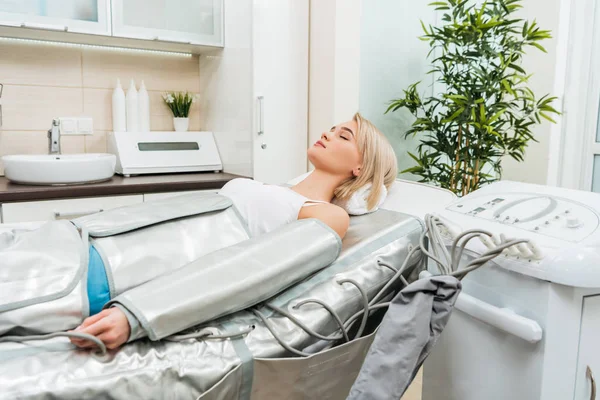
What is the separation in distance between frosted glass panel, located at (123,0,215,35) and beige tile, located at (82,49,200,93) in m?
0.34

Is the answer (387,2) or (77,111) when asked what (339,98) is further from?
(77,111)

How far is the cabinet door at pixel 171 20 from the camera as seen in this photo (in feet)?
8.30

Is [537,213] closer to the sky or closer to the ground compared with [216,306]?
closer to the sky

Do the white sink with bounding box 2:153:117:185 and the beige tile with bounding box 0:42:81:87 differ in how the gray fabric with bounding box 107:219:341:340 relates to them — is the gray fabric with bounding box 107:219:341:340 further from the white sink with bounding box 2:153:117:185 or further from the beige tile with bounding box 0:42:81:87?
the beige tile with bounding box 0:42:81:87

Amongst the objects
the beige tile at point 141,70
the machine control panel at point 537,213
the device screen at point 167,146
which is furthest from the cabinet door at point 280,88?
the machine control panel at point 537,213

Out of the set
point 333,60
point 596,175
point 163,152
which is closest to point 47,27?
point 163,152

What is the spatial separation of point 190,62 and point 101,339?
8.21ft

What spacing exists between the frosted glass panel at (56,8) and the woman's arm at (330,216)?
1.71 m

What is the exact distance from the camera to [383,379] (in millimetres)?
832

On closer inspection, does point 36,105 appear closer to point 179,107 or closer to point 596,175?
point 179,107

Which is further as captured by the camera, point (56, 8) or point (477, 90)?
point (477, 90)

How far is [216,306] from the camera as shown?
966 mm

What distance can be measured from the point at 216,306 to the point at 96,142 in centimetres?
217

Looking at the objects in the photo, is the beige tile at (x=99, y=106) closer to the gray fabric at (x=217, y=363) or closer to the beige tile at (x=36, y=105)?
the beige tile at (x=36, y=105)
